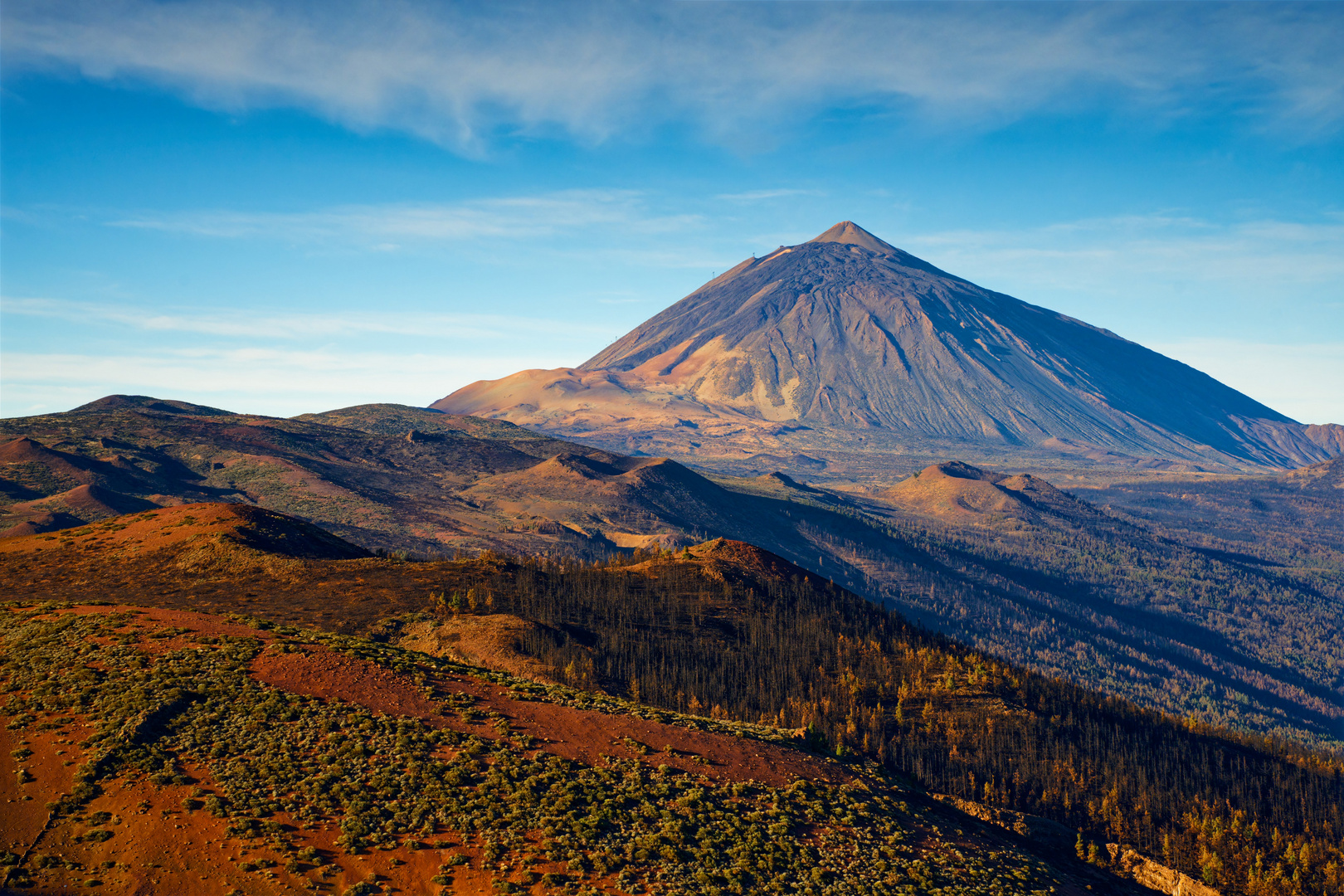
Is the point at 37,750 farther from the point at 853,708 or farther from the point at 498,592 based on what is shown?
the point at 853,708

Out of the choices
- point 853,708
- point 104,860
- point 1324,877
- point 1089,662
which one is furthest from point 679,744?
point 1089,662

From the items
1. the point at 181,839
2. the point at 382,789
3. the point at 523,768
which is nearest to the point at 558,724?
the point at 523,768

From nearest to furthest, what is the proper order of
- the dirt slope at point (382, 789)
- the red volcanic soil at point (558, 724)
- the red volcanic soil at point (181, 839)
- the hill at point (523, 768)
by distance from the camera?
the red volcanic soil at point (181, 839) < the dirt slope at point (382, 789) < the hill at point (523, 768) < the red volcanic soil at point (558, 724)

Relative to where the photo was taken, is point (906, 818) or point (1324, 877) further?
point (1324, 877)

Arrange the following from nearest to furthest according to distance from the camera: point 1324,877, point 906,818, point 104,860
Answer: point 104,860 → point 906,818 → point 1324,877

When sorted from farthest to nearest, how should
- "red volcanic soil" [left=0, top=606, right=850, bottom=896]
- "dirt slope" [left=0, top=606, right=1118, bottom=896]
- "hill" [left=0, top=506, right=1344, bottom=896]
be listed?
"hill" [left=0, top=506, right=1344, bottom=896] < "dirt slope" [left=0, top=606, right=1118, bottom=896] < "red volcanic soil" [left=0, top=606, right=850, bottom=896]

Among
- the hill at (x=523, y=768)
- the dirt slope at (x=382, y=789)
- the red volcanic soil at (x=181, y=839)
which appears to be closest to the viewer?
the red volcanic soil at (x=181, y=839)

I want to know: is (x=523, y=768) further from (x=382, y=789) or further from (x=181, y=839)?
(x=181, y=839)

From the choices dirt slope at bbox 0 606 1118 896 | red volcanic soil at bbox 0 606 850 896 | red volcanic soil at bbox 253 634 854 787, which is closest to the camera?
red volcanic soil at bbox 0 606 850 896
